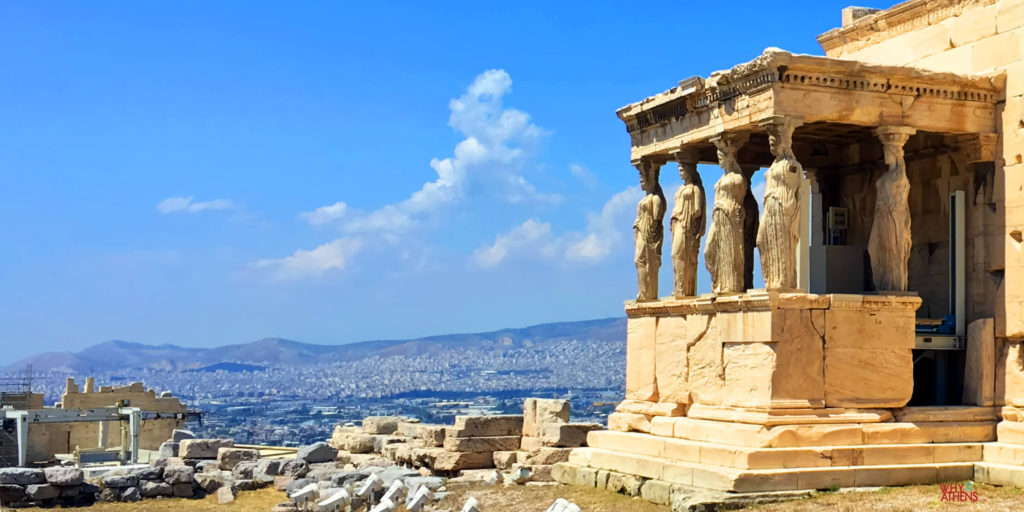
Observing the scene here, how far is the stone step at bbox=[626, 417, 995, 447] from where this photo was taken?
1542 cm

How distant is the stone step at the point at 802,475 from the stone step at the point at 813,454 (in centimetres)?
8

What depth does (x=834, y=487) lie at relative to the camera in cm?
1516

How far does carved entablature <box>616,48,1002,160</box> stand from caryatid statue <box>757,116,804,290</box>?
0.31 metres

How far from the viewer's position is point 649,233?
1898 centimetres

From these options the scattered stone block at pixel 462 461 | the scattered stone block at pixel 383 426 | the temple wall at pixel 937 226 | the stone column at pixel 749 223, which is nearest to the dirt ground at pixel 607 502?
the scattered stone block at pixel 462 461

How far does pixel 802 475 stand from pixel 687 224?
4.30 m

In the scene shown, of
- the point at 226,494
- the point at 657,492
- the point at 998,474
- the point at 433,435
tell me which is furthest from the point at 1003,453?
the point at 226,494

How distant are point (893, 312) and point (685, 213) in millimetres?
3227

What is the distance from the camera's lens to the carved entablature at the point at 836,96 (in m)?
16.0

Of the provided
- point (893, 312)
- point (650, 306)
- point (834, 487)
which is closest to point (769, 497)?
point (834, 487)

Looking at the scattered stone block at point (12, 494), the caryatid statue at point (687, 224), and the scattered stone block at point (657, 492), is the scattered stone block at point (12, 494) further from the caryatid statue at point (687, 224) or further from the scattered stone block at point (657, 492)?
the caryatid statue at point (687, 224)

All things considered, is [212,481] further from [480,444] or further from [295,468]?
[480,444]

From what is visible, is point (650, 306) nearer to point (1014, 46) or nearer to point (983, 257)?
point (983, 257)

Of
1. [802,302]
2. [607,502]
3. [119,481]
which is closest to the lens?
[802,302]
